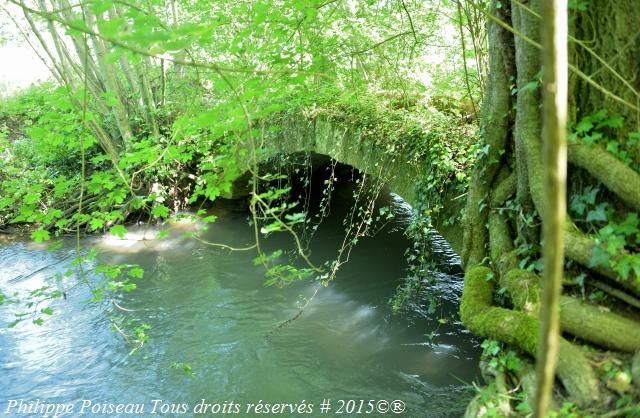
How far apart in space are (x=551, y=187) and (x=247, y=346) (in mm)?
4245

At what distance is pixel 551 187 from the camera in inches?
22.8

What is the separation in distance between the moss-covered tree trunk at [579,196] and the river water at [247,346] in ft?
4.31

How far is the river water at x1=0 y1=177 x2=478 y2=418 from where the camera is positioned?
3.79 m

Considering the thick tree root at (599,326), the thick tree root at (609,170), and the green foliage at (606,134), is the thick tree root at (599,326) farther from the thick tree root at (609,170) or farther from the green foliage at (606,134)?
the green foliage at (606,134)

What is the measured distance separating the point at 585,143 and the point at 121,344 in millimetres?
4528

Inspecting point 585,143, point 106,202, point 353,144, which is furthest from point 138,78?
point 585,143

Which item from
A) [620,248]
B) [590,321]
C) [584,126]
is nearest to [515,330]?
[590,321]

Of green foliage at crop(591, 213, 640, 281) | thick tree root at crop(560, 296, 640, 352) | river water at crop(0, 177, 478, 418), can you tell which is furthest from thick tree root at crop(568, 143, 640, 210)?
river water at crop(0, 177, 478, 418)

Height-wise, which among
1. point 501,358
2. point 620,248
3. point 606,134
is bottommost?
point 501,358

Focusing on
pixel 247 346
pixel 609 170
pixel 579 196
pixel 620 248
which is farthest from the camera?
pixel 247 346

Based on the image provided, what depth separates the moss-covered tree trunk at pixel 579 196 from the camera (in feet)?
7.30

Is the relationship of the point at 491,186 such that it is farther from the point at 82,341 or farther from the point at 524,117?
the point at 82,341

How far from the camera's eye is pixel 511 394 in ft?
7.57

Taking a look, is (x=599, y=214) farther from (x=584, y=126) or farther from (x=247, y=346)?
(x=247, y=346)
